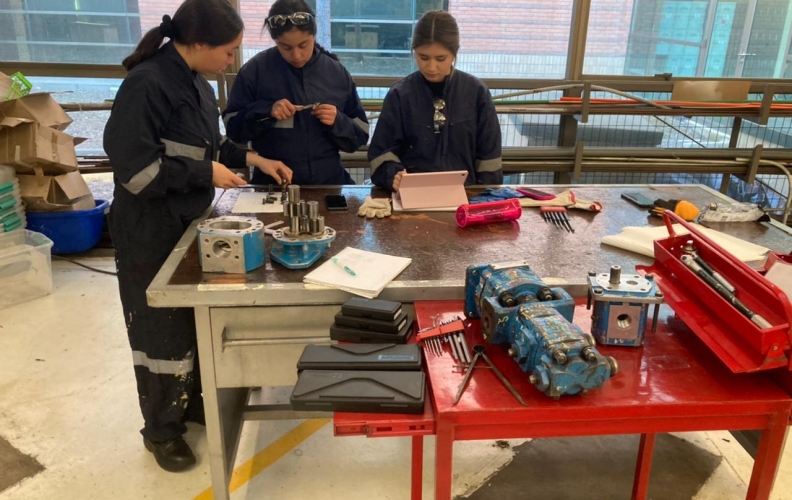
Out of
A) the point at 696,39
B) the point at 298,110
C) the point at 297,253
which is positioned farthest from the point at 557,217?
the point at 696,39

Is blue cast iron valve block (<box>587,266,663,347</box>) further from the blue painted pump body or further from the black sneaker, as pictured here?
the black sneaker

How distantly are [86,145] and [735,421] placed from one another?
3381 mm

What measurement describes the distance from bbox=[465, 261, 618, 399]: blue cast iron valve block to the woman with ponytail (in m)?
0.80

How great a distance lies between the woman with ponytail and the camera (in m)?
1.48

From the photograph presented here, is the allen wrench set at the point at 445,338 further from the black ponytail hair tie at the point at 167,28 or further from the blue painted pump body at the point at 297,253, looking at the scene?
the black ponytail hair tie at the point at 167,28

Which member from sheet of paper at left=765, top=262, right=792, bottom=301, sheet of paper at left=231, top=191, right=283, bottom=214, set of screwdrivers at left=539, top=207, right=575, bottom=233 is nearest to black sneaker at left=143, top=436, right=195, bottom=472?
sheet of paper at left=231, top=191, right=283, bottom=214

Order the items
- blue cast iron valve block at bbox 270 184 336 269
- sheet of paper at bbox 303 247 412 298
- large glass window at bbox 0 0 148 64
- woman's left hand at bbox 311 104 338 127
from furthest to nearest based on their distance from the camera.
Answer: large glass window at bbox 0 0 148 64, woman's left hand at bbox 311 104 338 127, blue cast iron valve block at bbox 270 184 336 269, sheet of paper at bbox 303 247 412 298

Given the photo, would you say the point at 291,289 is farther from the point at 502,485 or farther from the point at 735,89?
the point at 735,89

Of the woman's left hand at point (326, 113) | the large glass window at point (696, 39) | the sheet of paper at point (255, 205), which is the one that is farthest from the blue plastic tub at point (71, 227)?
the large glass window at point (696, 39)

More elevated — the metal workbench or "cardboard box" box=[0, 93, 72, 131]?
"cardboard box" box=[0, 93, 72, 131]

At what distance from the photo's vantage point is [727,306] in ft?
3.55

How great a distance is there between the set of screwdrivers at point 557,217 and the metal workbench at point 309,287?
24mm

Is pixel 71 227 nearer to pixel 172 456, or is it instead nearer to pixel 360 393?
pixel 172 456

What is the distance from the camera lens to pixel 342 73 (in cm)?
220
